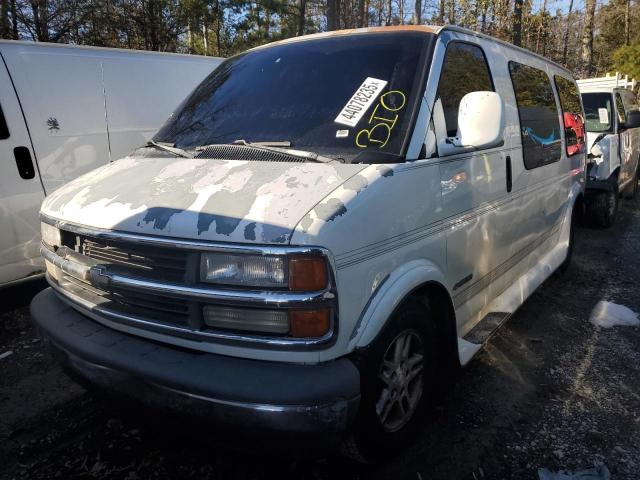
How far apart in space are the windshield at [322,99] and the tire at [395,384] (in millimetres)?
816

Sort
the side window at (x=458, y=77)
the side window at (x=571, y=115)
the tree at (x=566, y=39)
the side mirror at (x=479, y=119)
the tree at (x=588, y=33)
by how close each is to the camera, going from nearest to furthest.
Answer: the side mirror at (x=479, y=119)
the side window at (x=458, y=77)
the side window at (x=571, y=115)
the tree at (x=588, y=33)
the tree at (x=566, y=39)

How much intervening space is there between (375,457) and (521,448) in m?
0.83

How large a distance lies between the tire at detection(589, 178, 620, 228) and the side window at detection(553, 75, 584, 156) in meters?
2.14

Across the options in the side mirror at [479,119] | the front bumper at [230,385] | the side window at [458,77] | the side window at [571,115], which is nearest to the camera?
the front bumper at [230,385]

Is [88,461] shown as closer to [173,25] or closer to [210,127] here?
[210,127]

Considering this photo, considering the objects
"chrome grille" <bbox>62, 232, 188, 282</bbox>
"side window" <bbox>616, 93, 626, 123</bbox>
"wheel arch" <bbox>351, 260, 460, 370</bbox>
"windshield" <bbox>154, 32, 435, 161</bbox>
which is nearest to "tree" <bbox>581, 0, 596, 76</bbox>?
"side window" <bbox>616, 93, 626, 123</bbox>

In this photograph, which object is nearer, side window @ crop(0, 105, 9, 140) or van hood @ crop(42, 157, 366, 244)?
van hood @ crop(42, 157, 366, 244)

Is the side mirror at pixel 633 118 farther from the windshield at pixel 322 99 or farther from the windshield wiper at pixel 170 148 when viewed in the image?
the windshield wiper at pixel 170 148

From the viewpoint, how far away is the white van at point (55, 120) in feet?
13.2

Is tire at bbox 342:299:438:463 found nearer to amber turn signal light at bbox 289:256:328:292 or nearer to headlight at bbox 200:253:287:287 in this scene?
amber turn signal light at bbox 289:256:328:292

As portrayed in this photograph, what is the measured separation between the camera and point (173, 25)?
50.0ft

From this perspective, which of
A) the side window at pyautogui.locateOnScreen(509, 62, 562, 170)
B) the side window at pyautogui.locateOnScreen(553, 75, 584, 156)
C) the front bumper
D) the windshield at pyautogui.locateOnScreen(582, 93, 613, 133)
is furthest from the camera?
the windshield at pyautogui.locateOnScreen(582, 93, 613, 133)

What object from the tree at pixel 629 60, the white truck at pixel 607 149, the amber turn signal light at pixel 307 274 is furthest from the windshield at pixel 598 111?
the tree at pixel 629 60

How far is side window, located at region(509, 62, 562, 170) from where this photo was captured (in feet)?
11.8
